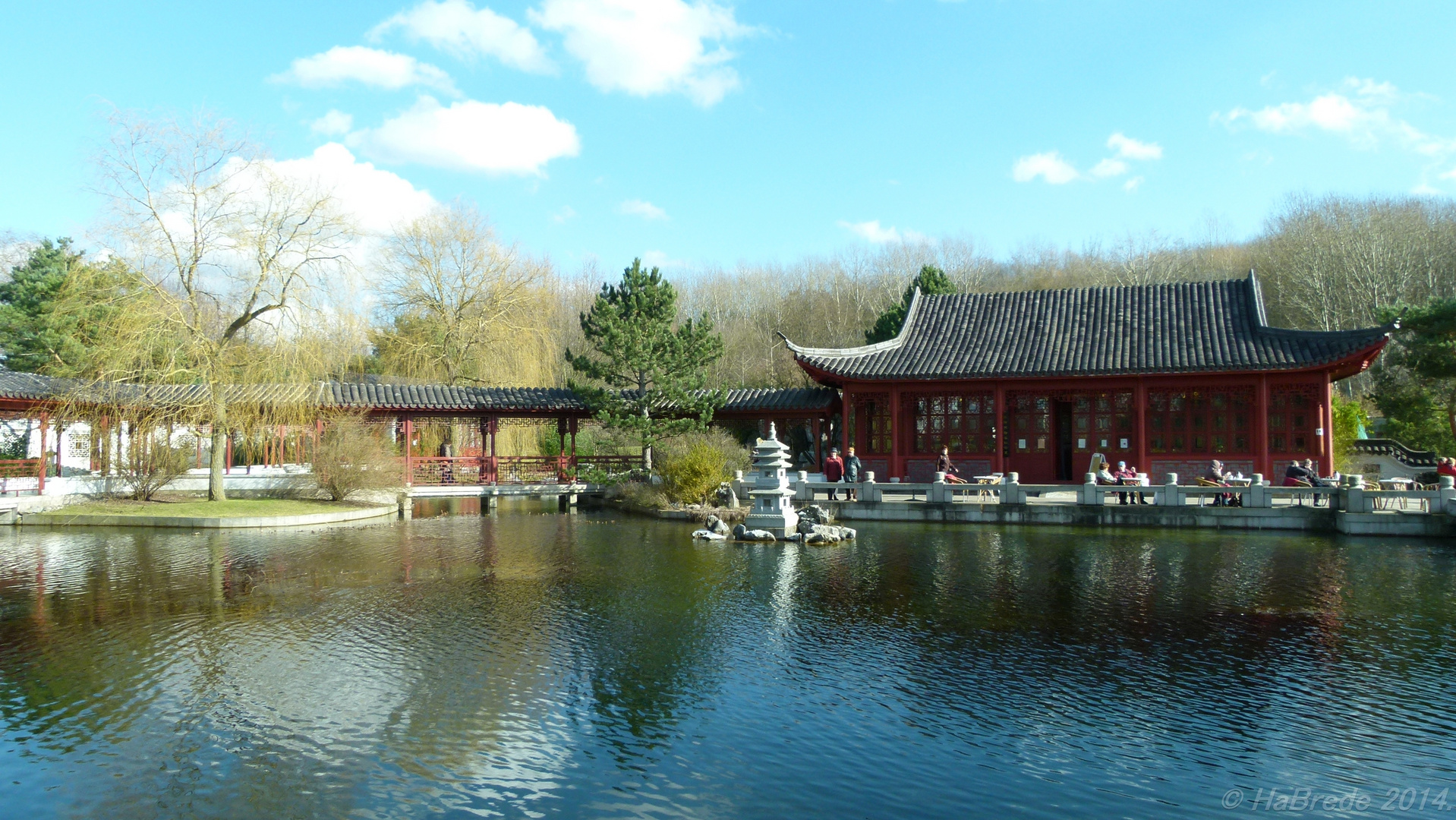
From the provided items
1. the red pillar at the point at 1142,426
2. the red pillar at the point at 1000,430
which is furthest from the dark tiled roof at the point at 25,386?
the red pillar at the point at 1142,426

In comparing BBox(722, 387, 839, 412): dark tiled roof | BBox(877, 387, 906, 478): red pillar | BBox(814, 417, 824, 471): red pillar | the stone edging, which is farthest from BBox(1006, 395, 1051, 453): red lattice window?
the stone edging

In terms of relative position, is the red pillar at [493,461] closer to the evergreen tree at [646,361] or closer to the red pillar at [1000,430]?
the evergreen tree at [646,361]

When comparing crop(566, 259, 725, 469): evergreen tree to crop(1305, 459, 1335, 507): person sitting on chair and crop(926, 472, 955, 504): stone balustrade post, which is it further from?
crop(1305, 459, 1335, 507): person sitting on chair

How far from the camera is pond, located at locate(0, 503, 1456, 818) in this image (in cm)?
504

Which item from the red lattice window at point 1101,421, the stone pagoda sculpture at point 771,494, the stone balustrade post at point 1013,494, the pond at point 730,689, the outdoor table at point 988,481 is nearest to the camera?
the pond at point 730,689

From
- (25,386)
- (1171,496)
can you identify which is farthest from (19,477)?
(1171,496)

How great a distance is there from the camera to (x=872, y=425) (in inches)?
882

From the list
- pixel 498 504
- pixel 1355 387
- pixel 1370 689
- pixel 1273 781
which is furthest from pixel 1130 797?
pixel 1355 387

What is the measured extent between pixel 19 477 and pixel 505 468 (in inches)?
424

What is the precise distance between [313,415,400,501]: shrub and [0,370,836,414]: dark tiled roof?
3.40 ft

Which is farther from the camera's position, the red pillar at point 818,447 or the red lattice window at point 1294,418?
the red pillar at point 818,447

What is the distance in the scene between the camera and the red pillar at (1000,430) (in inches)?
818

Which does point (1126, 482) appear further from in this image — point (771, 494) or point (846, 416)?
point (771, 494)

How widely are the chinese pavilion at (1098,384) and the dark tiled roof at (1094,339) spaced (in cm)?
4
